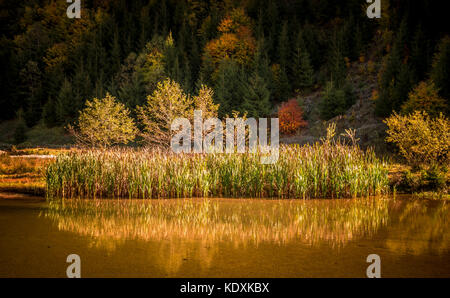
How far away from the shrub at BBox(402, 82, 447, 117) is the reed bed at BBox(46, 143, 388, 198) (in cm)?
1318

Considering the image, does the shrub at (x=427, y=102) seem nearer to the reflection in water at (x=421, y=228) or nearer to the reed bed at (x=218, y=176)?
the reed bed at (x=218, y=176)

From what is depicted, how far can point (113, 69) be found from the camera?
54375mm

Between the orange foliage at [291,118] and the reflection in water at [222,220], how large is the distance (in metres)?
26.4

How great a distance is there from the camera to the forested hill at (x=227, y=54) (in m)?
37.8

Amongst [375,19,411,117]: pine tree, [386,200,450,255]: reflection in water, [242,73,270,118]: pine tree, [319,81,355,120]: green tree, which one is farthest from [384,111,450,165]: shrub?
[242,73,270,118]: pine tree

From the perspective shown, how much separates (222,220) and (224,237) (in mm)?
1635

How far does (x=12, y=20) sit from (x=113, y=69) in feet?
94.9

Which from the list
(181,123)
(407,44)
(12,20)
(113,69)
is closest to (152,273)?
(181,123)

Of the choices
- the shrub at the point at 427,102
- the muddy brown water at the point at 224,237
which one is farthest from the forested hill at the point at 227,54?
the muddy brown water at the point at 224,237

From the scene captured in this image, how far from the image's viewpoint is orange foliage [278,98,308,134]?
39.7m

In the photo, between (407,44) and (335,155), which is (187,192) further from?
(407,44)

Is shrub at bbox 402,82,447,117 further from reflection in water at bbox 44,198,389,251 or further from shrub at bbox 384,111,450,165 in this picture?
reflection in water at bbox 44,198,389,251

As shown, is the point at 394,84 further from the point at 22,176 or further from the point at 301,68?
the point at 22,176

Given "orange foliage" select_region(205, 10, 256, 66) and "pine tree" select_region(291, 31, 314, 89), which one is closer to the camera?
"pine tree" select_region(291, 31, 314, 89)
